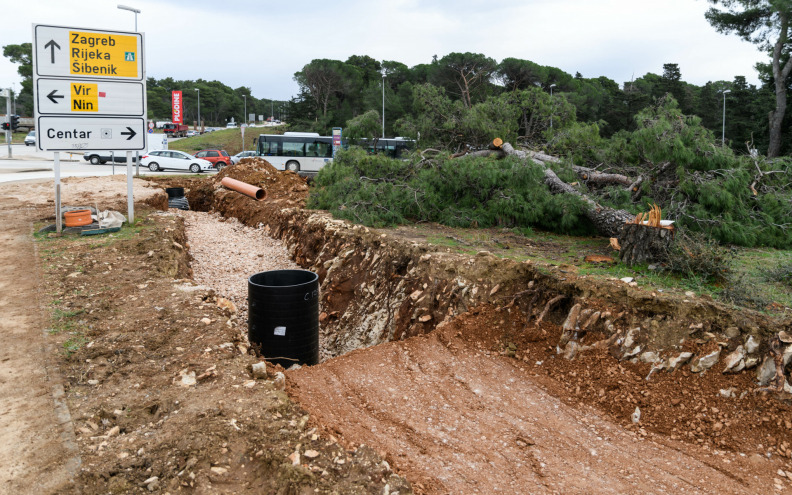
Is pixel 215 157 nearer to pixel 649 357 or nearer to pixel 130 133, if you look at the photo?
pixel 130 133

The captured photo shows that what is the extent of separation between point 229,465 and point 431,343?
294 centimetres

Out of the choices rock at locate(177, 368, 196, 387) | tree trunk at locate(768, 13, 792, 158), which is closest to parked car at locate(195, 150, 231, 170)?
tree trunk at locate(768, 13, 792, 158)

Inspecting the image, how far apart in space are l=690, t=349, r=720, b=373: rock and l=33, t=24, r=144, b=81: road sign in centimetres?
993

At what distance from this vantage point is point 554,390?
4961 millimetres

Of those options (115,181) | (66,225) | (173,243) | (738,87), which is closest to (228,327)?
(173,243)

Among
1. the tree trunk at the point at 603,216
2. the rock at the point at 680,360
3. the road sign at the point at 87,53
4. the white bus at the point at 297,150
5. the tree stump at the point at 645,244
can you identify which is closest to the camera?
the rock at the point at 680,360

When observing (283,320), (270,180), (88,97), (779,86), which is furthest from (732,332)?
(779,86)

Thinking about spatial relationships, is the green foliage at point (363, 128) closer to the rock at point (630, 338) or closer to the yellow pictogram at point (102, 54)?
the yellow pictogram at point (102, 54)

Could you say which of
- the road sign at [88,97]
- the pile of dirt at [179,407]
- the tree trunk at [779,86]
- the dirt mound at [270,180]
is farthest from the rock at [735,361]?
the tree trunk at [779,86]

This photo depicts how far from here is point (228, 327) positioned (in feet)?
18.0

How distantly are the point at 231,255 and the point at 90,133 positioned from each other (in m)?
3.33

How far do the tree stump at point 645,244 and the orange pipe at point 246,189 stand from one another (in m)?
10.2

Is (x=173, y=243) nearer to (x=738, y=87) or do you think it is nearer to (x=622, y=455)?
(x=622, y=455)

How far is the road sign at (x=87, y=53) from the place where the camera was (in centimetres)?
925
